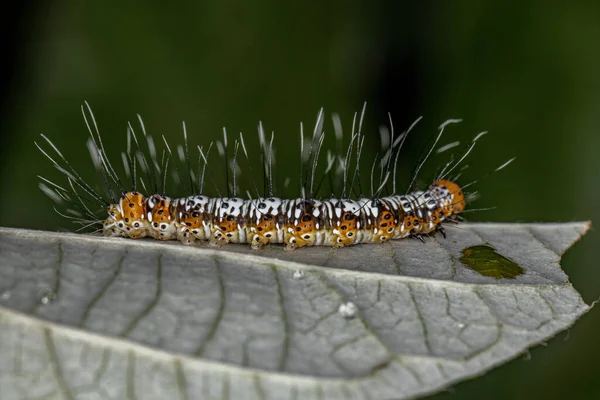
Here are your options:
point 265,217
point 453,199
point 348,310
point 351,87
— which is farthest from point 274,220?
point 351,87

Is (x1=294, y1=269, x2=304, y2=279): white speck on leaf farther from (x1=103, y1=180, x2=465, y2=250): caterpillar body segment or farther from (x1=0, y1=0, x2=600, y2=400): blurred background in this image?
(x1=0, y1=0, x2=600, y2=400): blurred background

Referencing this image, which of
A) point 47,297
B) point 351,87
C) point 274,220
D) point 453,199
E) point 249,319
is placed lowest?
point 249,319

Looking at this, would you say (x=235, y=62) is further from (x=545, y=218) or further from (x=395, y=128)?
(x=545, y=218)

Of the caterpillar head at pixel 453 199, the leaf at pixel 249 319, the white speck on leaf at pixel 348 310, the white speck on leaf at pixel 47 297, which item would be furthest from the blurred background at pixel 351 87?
the white speck on leaf at pixel 47 297

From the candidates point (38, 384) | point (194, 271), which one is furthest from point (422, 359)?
point (38, 384)

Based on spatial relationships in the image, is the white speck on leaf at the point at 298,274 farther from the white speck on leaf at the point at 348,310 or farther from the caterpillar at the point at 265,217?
the caterpillar at the point at 265,217

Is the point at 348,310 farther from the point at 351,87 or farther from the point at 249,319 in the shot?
the point at 351,87

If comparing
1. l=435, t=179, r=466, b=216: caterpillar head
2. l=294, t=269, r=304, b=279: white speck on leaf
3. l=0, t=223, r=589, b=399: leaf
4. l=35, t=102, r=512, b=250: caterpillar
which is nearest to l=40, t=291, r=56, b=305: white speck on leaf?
l=0, t=223, r=589, b=399: leaf

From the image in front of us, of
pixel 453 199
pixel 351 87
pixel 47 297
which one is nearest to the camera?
pixel 47 297
